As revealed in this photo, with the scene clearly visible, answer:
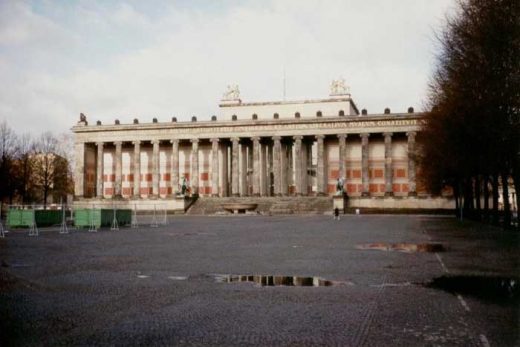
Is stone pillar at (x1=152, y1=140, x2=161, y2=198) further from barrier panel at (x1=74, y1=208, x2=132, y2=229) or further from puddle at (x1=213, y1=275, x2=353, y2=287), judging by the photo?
puddle at (x1=213, y1=275, x2=353, y2=287)

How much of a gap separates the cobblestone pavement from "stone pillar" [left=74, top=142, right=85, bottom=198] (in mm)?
70728

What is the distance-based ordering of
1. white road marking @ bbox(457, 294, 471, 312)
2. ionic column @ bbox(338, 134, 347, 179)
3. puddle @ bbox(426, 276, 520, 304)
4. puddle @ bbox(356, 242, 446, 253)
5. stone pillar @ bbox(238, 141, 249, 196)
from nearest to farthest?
white road marking @ bbox(457, 294, 471, 312), puddle @ bbox(426, 276, 520, 304), puddle @ bbox(356, 242, 446, 253), ionic column @ bbox(338, 134, 347, 179), stone pillar @ bbox(238, 141, 249, 196)

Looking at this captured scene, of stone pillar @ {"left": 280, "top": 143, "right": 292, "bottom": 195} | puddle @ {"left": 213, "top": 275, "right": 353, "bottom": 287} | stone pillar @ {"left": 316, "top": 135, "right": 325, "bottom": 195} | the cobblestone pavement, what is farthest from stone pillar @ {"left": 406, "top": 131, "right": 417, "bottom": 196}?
puddle @ {"left": 213, "top": 275, "right": 353, "bottom": 287}

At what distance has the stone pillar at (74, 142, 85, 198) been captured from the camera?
86.9m

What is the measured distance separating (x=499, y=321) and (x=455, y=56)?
2552 centimetres

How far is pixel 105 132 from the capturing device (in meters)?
88.1

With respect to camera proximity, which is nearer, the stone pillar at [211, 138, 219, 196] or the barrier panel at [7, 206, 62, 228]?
the barrier panel at [7, 206, 62, 228]

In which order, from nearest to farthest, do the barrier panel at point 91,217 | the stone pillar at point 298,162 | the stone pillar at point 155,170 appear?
the barrier panel at point 91,217
the stone pillar at point 298,162
the stone pillar at point 155,170

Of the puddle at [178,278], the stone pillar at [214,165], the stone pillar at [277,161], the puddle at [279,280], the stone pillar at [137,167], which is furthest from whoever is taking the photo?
the stone pillar at [137,167]

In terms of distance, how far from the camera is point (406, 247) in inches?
838

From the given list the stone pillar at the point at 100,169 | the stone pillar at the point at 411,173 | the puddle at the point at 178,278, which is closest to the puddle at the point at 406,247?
the puddle at the point at 178,278

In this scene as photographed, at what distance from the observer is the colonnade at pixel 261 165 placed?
79250mm

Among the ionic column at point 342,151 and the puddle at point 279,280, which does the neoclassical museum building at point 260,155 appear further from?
the puddle at point 279,280

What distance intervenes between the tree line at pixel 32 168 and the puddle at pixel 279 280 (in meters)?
57.9
